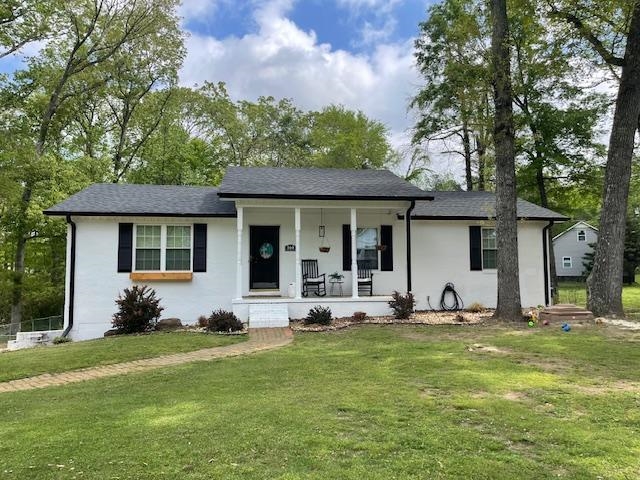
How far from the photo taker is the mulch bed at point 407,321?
10.1 m

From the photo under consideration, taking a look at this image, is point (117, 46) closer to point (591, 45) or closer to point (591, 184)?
point (591, 45)

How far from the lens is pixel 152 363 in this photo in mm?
7129

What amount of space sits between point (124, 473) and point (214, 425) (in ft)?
3.16

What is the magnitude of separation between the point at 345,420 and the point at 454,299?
9.75m

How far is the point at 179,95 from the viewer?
25.5 metres

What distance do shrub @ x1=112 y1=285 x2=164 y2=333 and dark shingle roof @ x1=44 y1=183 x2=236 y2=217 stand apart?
2289 mm

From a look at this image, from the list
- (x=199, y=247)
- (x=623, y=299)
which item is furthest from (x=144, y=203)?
(x=623, y=299)

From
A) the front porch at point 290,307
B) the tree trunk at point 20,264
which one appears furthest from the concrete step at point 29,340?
the tree trunk at point 20,264

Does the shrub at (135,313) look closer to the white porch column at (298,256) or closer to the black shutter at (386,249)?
the white porch column at (298,256)

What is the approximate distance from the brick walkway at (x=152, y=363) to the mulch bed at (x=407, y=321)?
0.82 metres

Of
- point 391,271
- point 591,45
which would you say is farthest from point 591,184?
point 391,271

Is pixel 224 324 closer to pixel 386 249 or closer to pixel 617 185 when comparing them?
pixel 386 249

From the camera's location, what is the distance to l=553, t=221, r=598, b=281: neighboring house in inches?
1389

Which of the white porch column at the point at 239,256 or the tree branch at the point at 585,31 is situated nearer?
the tree branch at the point at 585,31
